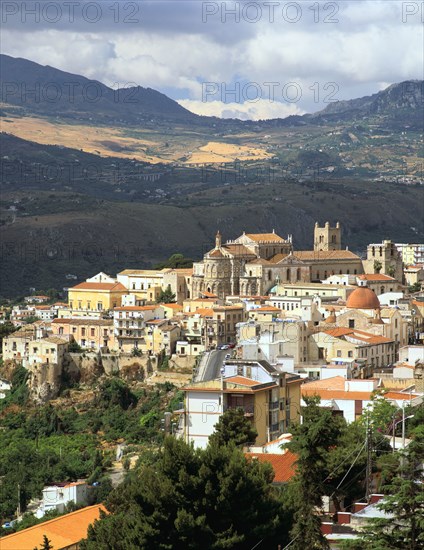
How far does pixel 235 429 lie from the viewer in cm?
3812

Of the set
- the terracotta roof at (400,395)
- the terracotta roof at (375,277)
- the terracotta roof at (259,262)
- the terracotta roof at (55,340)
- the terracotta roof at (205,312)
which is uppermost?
the terracotta roof at (259,262)

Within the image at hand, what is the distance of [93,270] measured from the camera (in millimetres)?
130875

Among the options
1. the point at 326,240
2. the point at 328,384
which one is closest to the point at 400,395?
the point at 328,384

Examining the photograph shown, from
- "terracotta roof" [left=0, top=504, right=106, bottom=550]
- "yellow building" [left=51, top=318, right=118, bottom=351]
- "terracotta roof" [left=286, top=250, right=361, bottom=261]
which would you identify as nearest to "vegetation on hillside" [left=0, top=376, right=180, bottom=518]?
"yellow building" [left=51, top=318, right=118, bottom=351]

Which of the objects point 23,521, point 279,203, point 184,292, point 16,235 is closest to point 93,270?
point 16,235

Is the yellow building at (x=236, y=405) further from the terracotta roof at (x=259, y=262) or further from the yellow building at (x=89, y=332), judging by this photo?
the terracotta roof at (x=259, y=262)

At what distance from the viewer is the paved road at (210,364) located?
5533cm

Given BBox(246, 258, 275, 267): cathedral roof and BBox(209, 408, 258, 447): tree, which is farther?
BBox(246, 258, 275, 267): cathedral roof

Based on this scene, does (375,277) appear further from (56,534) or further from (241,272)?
(56,534)

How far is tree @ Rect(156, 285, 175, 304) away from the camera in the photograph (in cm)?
7425

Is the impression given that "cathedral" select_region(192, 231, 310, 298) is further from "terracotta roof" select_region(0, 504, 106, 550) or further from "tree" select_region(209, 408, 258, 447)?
"terracotta roof" select_region(0, 504, 106, 550)

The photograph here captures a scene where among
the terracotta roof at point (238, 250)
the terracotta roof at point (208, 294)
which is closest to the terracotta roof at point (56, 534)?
the terracotta roof at point (208, 294)

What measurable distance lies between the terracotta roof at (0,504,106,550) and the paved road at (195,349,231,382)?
16.3m

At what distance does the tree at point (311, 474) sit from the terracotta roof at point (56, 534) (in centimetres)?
748
